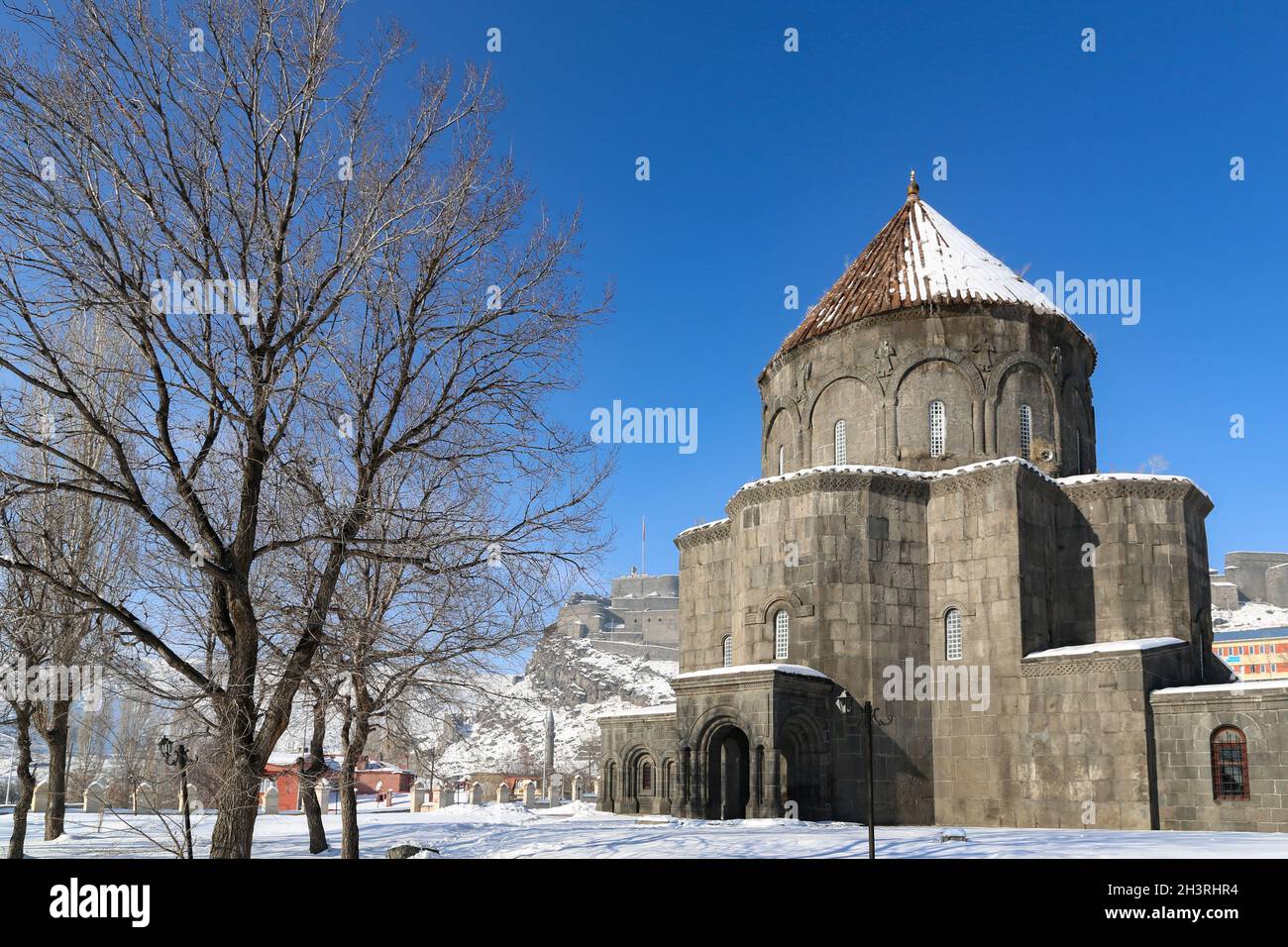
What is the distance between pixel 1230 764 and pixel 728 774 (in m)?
11.9

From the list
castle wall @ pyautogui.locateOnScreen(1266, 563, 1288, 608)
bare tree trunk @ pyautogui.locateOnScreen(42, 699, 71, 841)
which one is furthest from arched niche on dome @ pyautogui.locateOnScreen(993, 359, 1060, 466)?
castle wall @ pyautogui.locateOnScreen(1266, 563, 1288, 608)

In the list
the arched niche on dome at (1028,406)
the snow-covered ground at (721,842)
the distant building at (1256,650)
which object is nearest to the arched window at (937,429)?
the arched niche on dome at (1028,406)

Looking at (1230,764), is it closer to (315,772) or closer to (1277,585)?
(315,772)

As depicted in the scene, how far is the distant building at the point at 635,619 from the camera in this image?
16462 cm

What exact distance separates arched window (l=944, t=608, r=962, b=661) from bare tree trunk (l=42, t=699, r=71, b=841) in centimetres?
2202

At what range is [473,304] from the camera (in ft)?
44.4

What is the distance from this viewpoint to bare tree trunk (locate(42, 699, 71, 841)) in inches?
970

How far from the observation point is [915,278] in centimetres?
A: 3303

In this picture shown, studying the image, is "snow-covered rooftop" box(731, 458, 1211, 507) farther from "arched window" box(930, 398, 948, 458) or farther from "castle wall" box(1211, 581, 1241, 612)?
"castle wall" box(1211, 581, 1241, 612)

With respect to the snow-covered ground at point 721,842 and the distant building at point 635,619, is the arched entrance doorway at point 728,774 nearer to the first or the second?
the snow-covered ground at point 721,842

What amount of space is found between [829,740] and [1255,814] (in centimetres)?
965
